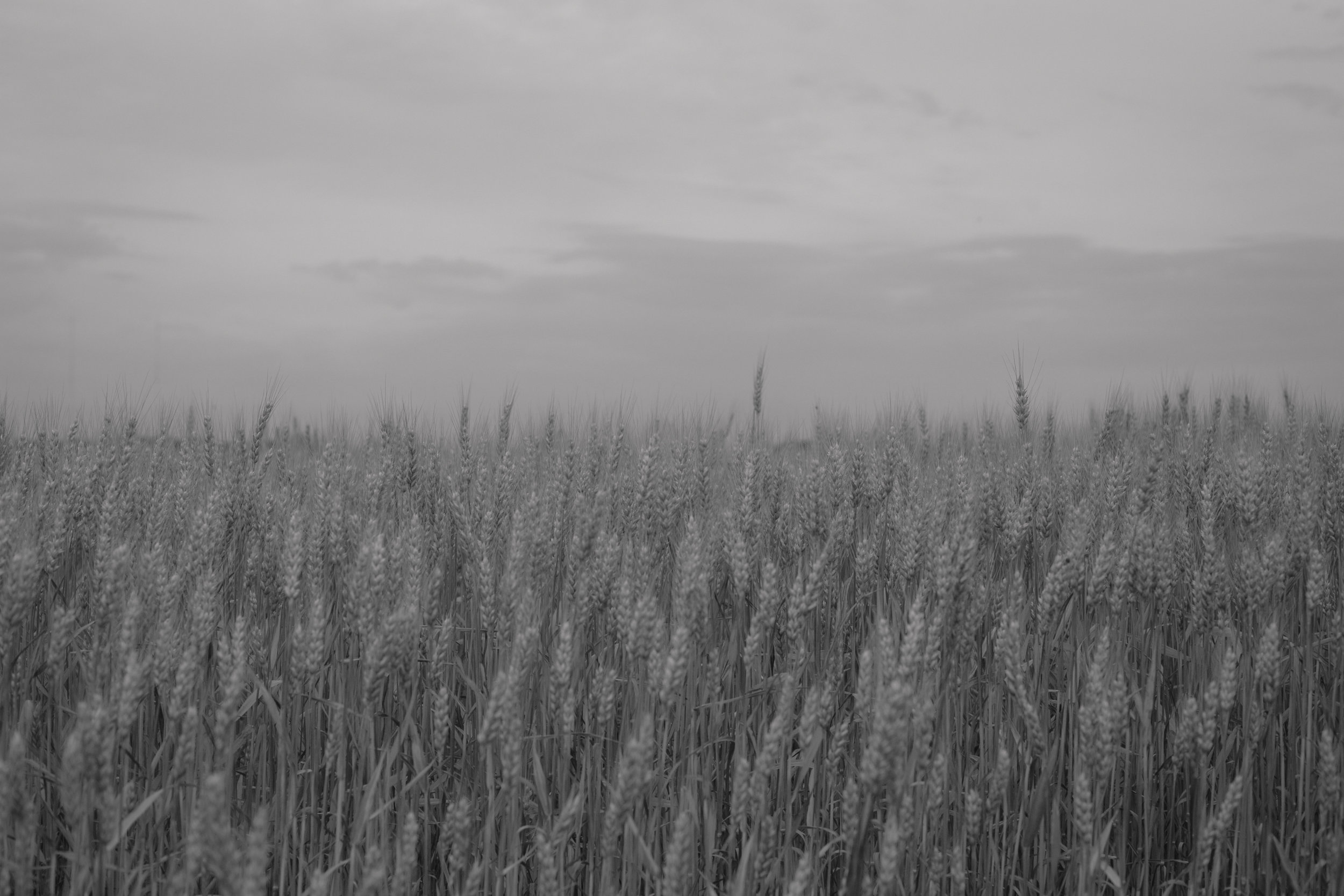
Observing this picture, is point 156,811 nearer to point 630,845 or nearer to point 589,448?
point 630,845

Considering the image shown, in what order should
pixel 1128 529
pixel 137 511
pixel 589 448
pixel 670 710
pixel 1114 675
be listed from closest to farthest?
pixel 670 710 < pixel 1114 675 < pixel 1128 529 < pixel 137 511 < pixel 589 448

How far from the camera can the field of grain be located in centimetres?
196

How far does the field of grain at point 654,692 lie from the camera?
6.42 feet

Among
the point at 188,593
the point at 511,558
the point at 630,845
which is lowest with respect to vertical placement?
the point at 630,845

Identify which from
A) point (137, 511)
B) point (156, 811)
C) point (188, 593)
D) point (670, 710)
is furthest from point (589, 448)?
point (156, 811)

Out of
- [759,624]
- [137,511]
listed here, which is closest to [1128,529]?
[759,624]

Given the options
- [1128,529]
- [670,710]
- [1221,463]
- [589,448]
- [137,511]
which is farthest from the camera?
[589,448]

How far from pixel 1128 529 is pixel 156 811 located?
262 centimetres

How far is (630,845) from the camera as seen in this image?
6.95 feet

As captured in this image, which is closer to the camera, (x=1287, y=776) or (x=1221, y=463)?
(x=1287, y=776)

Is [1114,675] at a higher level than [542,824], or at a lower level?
higher

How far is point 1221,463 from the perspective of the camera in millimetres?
4895

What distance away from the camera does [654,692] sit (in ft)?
7.13

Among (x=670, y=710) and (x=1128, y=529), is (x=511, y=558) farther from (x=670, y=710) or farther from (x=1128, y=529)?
(x=1128, y=529)
